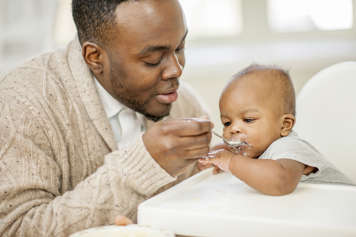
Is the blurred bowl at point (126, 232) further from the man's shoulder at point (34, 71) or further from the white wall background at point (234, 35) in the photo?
the white wall background at point (234, 35)

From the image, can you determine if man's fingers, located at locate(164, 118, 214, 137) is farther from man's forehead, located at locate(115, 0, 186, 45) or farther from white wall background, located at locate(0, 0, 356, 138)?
white wall background, located at locate(0, 0, 356, 138)

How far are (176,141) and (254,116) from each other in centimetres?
29

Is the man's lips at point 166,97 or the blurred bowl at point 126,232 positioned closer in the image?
the blurred bowl at point 126,232

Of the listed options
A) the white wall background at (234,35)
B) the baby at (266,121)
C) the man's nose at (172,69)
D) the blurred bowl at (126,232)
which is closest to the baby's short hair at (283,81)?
the baby at (266,121)

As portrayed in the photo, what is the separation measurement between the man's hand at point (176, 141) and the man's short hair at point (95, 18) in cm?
37

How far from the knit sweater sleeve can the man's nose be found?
10.8 inches

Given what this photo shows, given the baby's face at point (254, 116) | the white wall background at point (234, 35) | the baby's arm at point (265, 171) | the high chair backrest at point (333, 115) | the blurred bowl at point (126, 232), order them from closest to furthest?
the blurred bowl at point (126, 232) < the baby's arm at point (265, 171) < the baby's face at point (254, 116) < the high chair backrest at point (333, 115) < the white wall background at point (234, 35)

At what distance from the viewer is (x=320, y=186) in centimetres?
94

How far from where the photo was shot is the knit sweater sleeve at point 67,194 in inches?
38.6

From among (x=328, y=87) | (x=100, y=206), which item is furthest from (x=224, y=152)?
(x=328, y=87)

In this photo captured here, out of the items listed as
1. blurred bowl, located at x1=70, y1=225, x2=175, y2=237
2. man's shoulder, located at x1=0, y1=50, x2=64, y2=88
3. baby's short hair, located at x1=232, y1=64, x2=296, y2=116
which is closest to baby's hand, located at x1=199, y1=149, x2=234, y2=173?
baby's short hair, located at x1=232, y1=64, x2=296, y2=116

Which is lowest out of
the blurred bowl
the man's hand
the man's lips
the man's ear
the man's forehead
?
the blurred bowl

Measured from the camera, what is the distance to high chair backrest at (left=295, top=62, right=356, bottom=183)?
1.41 metres

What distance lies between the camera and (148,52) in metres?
1.19
